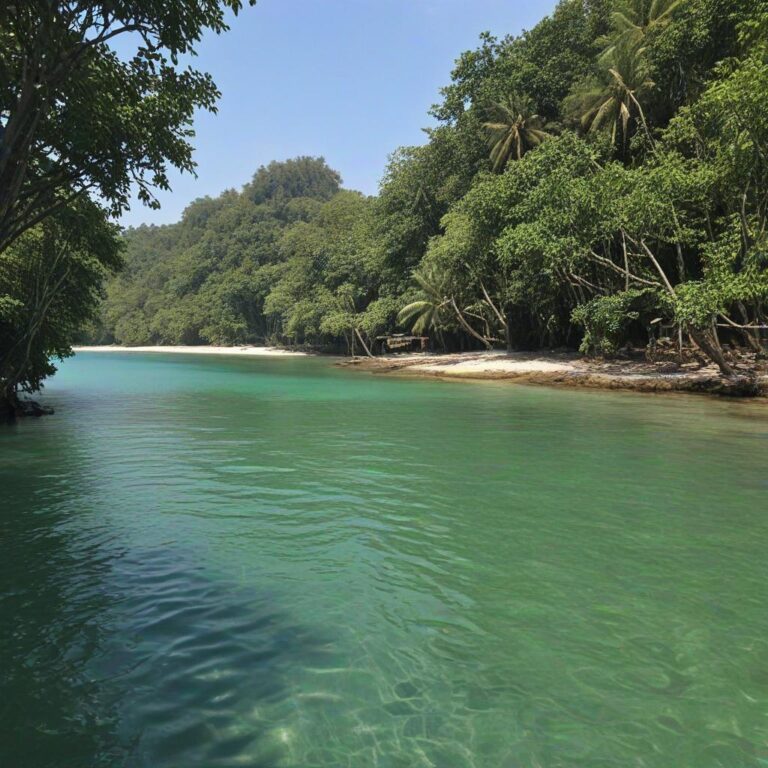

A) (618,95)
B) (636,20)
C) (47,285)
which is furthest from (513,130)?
(47,285)

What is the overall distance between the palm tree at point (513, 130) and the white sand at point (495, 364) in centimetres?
1360

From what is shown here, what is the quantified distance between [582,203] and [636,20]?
16.6 metres

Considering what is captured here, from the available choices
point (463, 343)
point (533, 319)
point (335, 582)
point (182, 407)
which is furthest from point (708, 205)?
point (463, 343)

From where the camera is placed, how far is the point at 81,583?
16.2ft

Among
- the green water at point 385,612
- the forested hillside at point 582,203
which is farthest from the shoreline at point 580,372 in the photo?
the green water at point 385,612

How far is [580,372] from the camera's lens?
1043 inches

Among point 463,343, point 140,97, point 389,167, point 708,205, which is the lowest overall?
point 463,343

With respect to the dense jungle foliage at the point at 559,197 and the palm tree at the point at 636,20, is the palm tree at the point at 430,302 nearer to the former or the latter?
the dense jungle foliage at the point at 559,197

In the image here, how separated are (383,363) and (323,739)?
40480mm

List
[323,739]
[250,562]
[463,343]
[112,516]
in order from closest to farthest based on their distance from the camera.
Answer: [323,739] → [250,562] → [112,516] → [463,343]

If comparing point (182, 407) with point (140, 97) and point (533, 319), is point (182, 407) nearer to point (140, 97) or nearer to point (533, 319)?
point (140, 97)

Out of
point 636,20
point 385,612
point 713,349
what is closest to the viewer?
point 385,612

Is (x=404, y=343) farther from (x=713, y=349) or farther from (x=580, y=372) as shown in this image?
(x=713, y=349)

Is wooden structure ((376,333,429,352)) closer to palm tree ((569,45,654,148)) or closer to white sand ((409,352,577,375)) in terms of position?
white sand ((409,352,577,375))
